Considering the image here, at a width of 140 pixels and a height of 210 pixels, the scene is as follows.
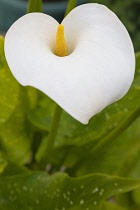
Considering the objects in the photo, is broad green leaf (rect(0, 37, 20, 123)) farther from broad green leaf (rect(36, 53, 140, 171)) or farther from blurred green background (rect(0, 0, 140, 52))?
blurred green background (rect(0, 0, 140, 52))

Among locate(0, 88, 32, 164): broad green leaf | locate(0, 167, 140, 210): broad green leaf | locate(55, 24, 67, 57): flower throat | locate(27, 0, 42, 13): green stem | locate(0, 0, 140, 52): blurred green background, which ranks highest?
locate(55, 24, 67, 57): flower throat

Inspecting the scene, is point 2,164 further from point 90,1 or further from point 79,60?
point 90,1

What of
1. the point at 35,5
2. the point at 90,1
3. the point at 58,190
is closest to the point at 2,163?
the point at 58,190

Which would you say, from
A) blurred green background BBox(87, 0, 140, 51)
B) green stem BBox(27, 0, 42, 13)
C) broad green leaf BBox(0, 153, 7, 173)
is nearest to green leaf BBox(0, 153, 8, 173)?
broad green leaf BBox(0, 153, 7, 173)

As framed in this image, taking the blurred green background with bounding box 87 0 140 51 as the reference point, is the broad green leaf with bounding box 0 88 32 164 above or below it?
above

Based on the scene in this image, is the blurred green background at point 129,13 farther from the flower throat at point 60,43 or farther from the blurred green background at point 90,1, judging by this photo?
the flower throat at point 60,43

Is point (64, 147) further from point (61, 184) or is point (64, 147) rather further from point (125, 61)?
point (125, 61)

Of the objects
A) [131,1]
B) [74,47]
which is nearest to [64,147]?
[74,47]

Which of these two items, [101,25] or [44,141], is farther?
[44,141]
